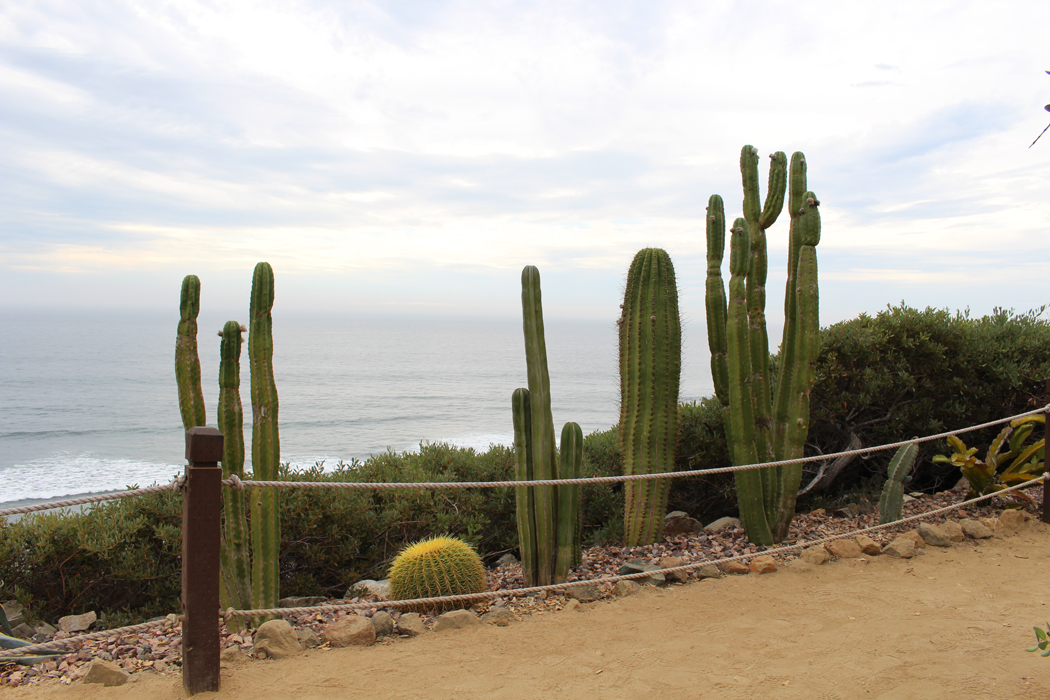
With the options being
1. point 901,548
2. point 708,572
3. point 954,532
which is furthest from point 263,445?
point 954,532

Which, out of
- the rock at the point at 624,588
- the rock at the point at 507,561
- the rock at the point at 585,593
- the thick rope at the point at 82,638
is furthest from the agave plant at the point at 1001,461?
the thick rope at the point at 82,638

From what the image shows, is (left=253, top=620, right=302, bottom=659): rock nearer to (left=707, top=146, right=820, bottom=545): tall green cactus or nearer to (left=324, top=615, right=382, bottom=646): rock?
(left=324, top=615, right=382, bottom=646): rock

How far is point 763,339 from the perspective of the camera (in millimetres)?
4820

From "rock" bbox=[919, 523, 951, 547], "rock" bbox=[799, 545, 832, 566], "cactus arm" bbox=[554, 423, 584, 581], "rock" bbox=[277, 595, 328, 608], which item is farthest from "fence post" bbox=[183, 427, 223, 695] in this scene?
"rock" bbox=[919, 523, 951, 547]

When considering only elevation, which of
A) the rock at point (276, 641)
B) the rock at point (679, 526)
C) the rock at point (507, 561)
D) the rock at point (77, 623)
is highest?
the rock at point (276, 641)

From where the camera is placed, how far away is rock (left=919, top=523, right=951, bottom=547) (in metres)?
4.65

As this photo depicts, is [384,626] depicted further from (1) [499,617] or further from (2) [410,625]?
(1) [499,617]

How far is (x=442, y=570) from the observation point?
370 centimetres

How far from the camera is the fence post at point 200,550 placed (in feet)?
7.97

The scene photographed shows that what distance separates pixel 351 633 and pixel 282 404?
72.3 feet

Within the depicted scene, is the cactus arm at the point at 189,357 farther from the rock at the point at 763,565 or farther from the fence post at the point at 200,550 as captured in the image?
the rock at the point at 763,565

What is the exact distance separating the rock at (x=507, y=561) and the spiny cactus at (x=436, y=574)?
1.22m

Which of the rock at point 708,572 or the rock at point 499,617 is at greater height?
the rock at point 499,617

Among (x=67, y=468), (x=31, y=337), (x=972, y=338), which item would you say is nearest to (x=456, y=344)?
(x=31, y=337)
